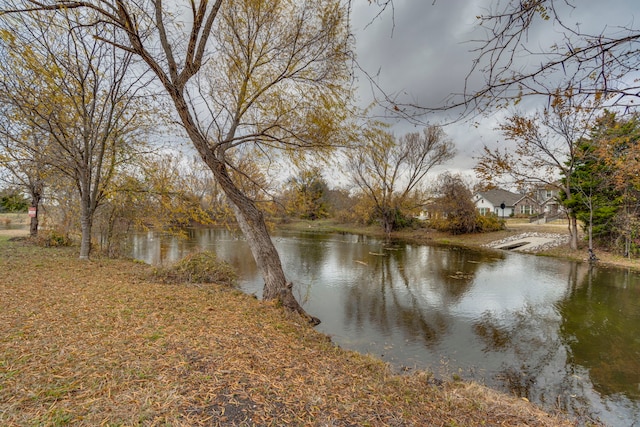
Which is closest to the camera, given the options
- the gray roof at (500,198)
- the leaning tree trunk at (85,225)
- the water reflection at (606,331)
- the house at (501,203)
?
the water reflection at (606,331)

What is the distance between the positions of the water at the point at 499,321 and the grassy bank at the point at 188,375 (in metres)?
1.29

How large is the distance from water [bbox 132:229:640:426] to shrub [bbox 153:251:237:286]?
2.76 ft

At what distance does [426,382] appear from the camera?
12.7 feet

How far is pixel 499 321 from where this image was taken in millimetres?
7082

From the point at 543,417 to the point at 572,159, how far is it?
1651 centimetres

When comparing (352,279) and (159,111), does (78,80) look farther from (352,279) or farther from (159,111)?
(352,279)

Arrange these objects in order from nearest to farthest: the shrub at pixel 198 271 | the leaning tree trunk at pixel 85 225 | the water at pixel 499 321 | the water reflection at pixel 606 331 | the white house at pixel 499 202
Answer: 1. the water at pixel 499 321
2. the water reflection at pixel 606 331
3. the shrub at pixel 198 271
4. the leaning tree trunk at pixel 85 225
5. the white house at pixel 499 202

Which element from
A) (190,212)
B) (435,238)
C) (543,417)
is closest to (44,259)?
(190,212)

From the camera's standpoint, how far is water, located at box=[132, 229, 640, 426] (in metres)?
4.54

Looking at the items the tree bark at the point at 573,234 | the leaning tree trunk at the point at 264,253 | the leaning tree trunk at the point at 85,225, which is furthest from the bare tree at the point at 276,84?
the tree bark at the point at 573,234

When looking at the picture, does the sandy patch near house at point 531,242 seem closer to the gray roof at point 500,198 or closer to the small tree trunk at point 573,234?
the small tree trunk at point 573,234

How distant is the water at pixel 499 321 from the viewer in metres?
4.54

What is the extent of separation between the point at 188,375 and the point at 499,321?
7.18 meters

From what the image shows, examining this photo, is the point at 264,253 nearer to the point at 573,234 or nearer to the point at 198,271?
the point at 198,271
